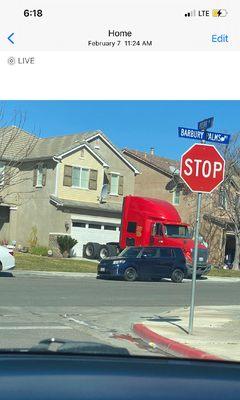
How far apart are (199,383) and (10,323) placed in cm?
920

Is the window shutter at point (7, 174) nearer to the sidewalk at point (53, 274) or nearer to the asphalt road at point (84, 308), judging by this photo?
the sidewalk at point (53, 274)

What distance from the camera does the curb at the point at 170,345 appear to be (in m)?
8.53

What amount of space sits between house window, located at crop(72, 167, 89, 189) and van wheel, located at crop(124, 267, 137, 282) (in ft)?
47.6

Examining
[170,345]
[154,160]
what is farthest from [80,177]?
[170,345]

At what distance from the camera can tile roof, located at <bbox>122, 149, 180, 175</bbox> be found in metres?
46.6

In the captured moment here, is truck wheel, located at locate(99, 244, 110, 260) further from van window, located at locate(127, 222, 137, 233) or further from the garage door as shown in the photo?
van window, located at locate(127, 222, 137, 233)

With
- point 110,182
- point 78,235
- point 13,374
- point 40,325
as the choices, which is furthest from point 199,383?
point 110,182

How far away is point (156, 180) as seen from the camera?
46969 mm

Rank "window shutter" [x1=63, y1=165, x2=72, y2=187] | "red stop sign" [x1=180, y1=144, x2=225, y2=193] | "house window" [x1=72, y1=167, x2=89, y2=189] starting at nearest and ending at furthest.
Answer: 1. "red stop sign" [x1=180, y1=144, x2=225, y2=193]
2. "window shutter" [x1=63, y1=165, x2=72, y2=187]
3. "house window" [x1=72, y1=167, x2=89, y2=189]

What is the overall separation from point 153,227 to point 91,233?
33.8 feet
